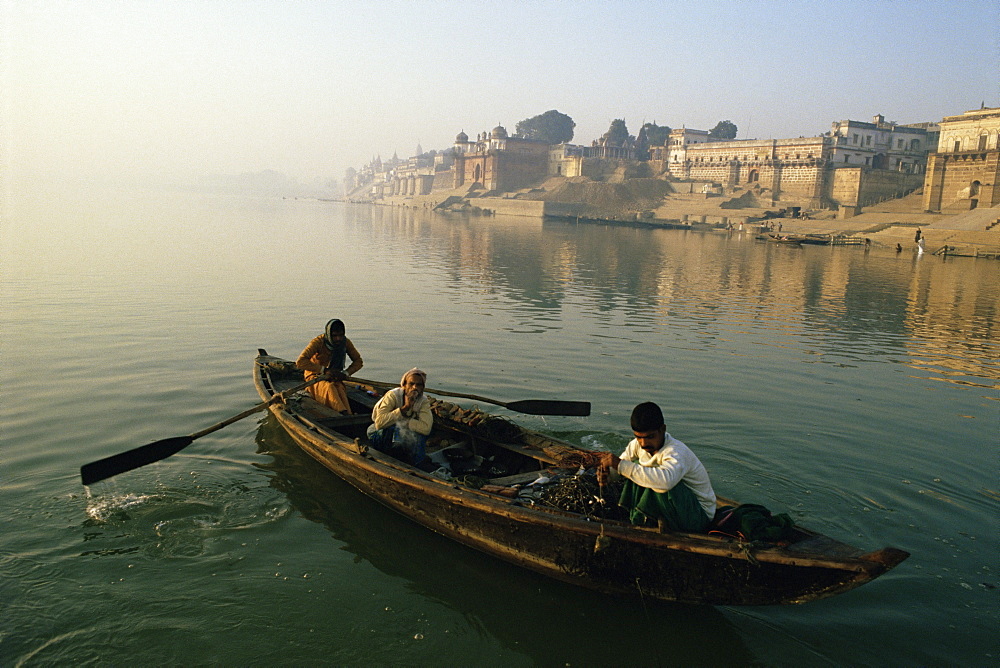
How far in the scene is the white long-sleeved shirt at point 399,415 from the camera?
267 inches

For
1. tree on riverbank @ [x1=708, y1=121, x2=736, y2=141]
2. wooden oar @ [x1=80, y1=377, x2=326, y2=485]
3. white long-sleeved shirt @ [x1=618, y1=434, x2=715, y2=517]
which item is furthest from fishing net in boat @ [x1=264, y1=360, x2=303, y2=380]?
tree on riverbank @ [x1=708, y1=121, x2=736, y2=141]

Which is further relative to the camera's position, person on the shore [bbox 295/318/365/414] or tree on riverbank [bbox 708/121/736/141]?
tree on riverbank [bbox 708/121/736/141]

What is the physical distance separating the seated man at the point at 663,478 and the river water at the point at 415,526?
2.80ft

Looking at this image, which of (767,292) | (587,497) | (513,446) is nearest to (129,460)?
(513,446)

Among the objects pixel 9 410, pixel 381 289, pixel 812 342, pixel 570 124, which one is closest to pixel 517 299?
pixel 381 289

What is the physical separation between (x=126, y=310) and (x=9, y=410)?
21.7ft

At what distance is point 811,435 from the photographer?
29.0 ft

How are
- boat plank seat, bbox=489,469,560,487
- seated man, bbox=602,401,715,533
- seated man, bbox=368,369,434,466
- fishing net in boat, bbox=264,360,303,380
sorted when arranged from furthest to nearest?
fishing net in boat, bbox=264,360,303,380 → seated man, bbox=368,369,434,466 → boat plank seat, bbox=489,469,560,487 → seated man, bbox=602,401,715,533

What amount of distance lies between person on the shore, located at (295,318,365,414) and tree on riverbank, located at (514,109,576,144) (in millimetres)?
124305

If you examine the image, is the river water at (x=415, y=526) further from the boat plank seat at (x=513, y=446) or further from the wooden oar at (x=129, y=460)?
the boat plank seat at (x=513, y=446)

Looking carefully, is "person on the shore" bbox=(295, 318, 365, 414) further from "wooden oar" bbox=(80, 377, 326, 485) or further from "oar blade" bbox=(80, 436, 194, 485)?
"oar blade" bbox=(80, 436, 194, 485)

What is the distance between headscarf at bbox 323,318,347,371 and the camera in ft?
27.9

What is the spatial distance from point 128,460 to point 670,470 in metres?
4.84

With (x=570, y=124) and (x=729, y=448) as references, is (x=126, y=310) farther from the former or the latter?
(x=570, y=124)
